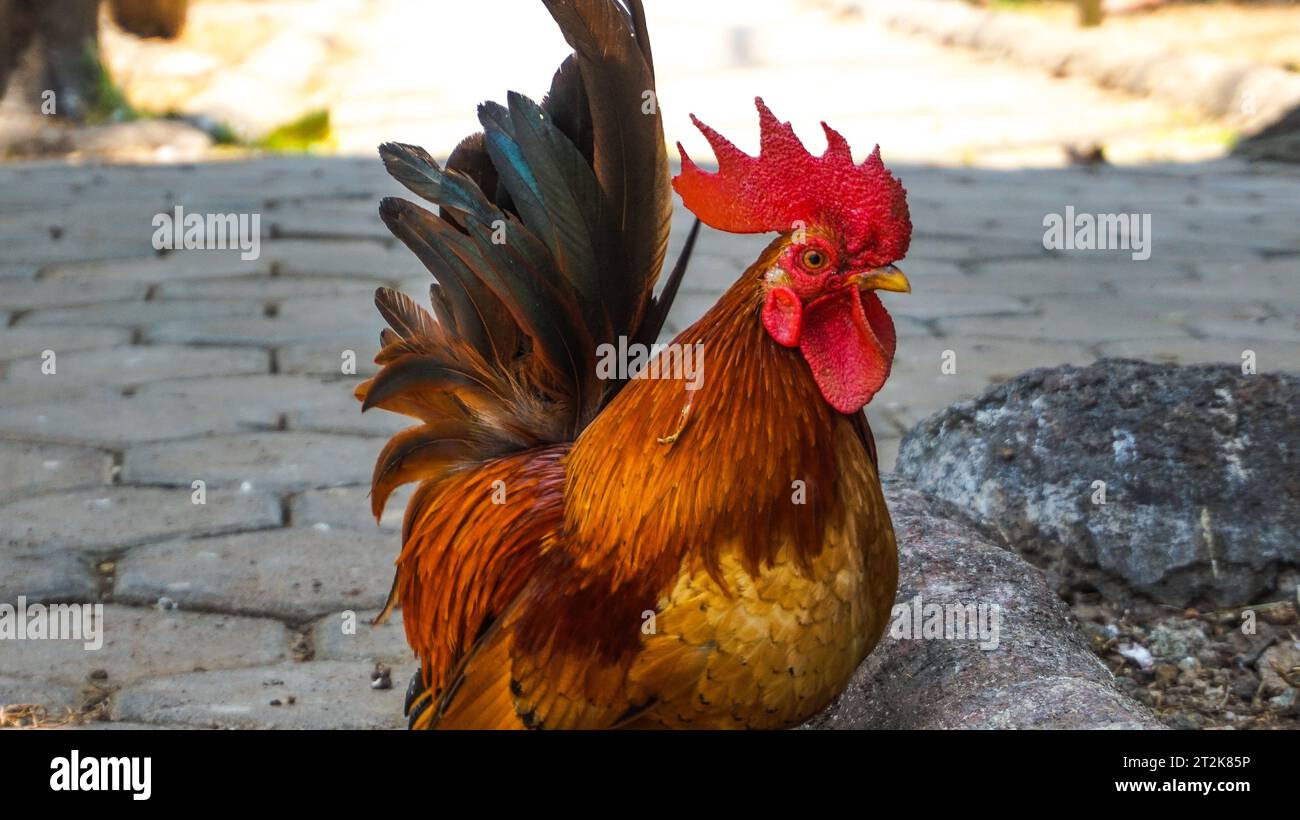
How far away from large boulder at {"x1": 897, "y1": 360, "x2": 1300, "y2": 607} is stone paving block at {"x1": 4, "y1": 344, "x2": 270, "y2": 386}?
2.85 meters

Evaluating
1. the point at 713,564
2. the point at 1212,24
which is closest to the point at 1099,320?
the point at 713,564

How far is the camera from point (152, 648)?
10.3 feet

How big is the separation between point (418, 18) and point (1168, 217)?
37.5ft

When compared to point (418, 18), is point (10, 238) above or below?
below

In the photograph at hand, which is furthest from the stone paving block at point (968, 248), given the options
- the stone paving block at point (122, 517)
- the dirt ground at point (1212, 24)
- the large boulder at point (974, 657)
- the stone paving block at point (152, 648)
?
the dirt ground at point (1212, 24)

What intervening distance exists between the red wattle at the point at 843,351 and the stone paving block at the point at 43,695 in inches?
66.0

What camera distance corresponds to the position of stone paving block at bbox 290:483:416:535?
3.83m

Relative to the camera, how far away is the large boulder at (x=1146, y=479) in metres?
3.06

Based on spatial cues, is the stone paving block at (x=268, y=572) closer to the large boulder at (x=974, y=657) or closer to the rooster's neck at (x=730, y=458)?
the large boulder at (x=974, y=657)

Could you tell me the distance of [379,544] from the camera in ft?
12.2

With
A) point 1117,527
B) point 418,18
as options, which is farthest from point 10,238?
point 418,18

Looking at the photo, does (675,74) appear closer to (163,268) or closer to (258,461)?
(163,268)

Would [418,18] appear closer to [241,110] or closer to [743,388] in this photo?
[241,110]

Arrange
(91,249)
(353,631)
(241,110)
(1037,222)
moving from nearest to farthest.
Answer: (353,631)
(91,249)
(1037,222)
(241,110)
